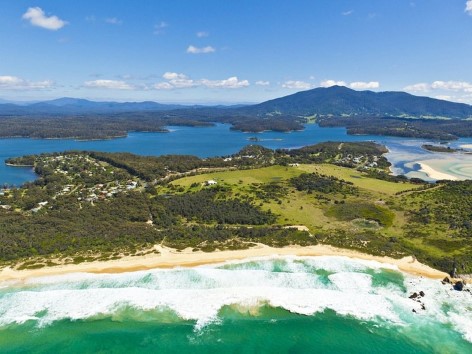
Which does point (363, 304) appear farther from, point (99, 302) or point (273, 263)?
point (99, 302)

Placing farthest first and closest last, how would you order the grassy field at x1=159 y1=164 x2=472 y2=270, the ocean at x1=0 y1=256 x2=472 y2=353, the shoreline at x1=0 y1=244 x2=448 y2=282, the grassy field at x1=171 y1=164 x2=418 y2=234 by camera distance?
1. the grassy field at x1=171 y1=164 x2=418 y2=234
2. the grassy field at x1=159 y1=164 x2=472 y2=270
3. the shoreline at x1=0 y1=244 x2=448 y2=282
4. the ocean at x1=0 y1=256 x2=472 y2=353

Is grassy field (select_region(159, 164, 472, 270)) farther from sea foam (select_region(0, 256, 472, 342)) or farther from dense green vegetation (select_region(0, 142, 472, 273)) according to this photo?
sea foam (select_region(0, 256, 472, 342))

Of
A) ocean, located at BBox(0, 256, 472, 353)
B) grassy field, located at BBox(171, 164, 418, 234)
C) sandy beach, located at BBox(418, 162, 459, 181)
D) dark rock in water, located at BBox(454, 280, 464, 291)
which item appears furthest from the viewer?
sandy beach, located at BBox(418, 162, 459, 181)

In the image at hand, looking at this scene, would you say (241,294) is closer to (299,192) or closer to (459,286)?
(459,286)

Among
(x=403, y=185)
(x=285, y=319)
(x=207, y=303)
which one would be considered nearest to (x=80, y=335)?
(x=207, y=303)

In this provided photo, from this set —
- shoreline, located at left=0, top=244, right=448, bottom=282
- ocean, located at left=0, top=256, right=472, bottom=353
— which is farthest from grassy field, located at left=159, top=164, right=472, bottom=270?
ocean, located at left=0, top=256, right=472, bottom=353

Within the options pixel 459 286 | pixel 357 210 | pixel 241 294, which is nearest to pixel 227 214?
pixel 357 210

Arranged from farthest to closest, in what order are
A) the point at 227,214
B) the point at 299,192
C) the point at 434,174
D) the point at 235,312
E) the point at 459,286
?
the point at 434,174 < the point at 299,192 < the point at 227,214 < the point at 459,286 < the point at 235,312
